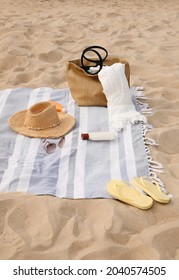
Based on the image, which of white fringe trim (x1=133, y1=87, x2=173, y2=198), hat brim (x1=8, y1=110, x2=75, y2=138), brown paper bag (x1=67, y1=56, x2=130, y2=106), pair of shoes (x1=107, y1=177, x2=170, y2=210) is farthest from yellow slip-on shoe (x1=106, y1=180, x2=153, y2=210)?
brown paper bag (x1=67, y1=56, x2=130, y2=106)

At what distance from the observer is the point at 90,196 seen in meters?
1.93

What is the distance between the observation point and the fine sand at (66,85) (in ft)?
5.48

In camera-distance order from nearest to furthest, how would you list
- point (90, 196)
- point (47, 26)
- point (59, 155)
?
1. point (90, 196)
2. point (59, 155)
3. point (47, 26)

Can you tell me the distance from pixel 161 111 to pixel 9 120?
98 cm

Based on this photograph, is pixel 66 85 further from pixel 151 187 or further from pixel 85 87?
pixel 151 187

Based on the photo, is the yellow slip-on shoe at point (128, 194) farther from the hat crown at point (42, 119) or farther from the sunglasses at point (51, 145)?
the hat crown at point (42, 119)

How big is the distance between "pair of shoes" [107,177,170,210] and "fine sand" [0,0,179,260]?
1.2 inches

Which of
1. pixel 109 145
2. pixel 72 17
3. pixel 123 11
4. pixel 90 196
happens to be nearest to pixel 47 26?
pixel 72 17

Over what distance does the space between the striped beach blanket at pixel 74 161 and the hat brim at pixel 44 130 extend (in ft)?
0.10

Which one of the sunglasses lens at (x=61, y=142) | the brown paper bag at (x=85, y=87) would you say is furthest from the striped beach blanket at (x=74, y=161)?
the brown paper bag at (x=85, y=87)

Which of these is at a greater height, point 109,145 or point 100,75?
point 100,75

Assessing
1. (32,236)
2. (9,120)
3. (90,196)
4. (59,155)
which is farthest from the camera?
(9,120)

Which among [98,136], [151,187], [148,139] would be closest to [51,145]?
[98,136]
